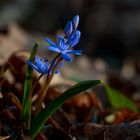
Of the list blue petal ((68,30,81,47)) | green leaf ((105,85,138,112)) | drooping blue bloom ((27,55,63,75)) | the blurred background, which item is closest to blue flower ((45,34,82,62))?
blue petal ((68,30,81,47))

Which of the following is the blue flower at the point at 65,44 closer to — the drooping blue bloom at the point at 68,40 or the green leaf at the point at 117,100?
the drooping blue bloom at the point at 68,40

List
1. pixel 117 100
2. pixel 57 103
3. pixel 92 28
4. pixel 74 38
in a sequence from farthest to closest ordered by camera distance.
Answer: pixel 92 28 → pixel 117 100 → pixel 57 103 → pixel 74 38

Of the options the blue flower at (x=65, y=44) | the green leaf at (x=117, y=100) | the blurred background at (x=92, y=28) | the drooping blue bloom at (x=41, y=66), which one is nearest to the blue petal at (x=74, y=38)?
the blue flower at (x=65, y=44)

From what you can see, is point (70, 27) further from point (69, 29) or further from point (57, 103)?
point (57, 103)

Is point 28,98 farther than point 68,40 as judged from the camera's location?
Yes

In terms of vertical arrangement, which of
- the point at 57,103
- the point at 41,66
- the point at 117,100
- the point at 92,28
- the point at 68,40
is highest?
the point at 68,40

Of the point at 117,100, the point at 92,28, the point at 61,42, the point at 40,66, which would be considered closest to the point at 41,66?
the point at 40,66

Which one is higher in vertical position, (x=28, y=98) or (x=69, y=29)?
(x=69, y=29)

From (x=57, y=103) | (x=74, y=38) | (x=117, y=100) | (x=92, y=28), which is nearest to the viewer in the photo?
(x=74, y=38)
